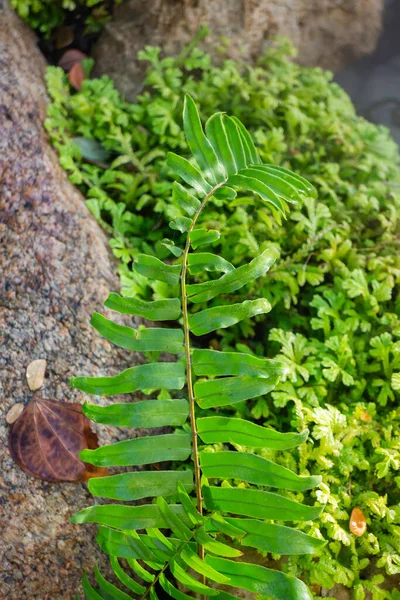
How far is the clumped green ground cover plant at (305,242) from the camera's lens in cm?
212

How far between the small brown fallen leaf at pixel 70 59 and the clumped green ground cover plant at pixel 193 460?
2300mm

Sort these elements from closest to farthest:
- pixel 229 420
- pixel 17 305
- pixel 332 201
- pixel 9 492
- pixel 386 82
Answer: pixel 229 420
pixel 9 492
pixel 17 305
pixel 332 201
pixel 386 82

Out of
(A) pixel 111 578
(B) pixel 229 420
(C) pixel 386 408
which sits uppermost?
(B) pixel 229 420

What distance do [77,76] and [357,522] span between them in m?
3.26

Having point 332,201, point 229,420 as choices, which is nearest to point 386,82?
point 332,201

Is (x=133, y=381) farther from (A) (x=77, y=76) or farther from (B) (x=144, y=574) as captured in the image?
(A) (x=77, y=76)

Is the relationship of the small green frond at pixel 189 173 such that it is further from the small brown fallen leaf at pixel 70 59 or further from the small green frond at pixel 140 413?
the small brown fallen leaf at pixel 70 59

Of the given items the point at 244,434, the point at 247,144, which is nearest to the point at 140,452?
the point at 244,434

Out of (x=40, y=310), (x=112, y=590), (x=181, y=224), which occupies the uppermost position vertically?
(x=181, y=224)

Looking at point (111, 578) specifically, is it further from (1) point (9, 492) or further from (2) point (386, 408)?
(2) point (386, 408)

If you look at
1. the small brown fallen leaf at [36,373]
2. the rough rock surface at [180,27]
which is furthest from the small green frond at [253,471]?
the rough rock surface at [180,27]

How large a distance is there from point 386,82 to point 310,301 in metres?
3.21

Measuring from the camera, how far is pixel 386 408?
2.43 meters

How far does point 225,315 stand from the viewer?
179 cm
